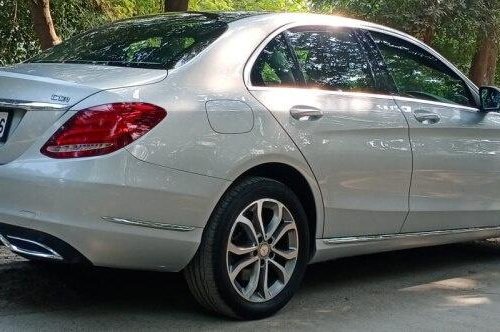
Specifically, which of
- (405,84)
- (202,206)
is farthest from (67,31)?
Answer: (202,206)

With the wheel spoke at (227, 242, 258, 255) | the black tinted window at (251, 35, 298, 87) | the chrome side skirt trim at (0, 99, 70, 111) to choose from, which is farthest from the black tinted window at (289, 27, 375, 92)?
the chrome side skirt trim at (0, 99, 70, 111)

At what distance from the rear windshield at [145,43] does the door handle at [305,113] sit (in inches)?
23.7

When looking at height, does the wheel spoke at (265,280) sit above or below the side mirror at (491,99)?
below

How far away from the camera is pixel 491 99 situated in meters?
5.49

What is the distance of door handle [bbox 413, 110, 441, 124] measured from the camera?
4876 millimetres

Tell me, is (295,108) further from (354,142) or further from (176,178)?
(176,178)

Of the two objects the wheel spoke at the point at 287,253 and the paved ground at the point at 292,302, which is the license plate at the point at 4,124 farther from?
the wheel spoke at the point at 287,253

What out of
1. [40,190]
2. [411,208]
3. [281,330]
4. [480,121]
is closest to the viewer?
[40,190]

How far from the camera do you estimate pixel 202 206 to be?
3680 mm

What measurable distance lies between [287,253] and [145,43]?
1452 mm

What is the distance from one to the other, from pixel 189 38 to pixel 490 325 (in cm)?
238

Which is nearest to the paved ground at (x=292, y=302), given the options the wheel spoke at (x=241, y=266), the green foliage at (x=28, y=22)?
the wheel spoke at (x=241, y=266)

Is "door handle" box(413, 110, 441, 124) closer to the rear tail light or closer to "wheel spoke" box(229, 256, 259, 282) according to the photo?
"wheel spoke" box(229, 256, 259, 282)

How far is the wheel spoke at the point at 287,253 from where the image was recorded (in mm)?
4137
